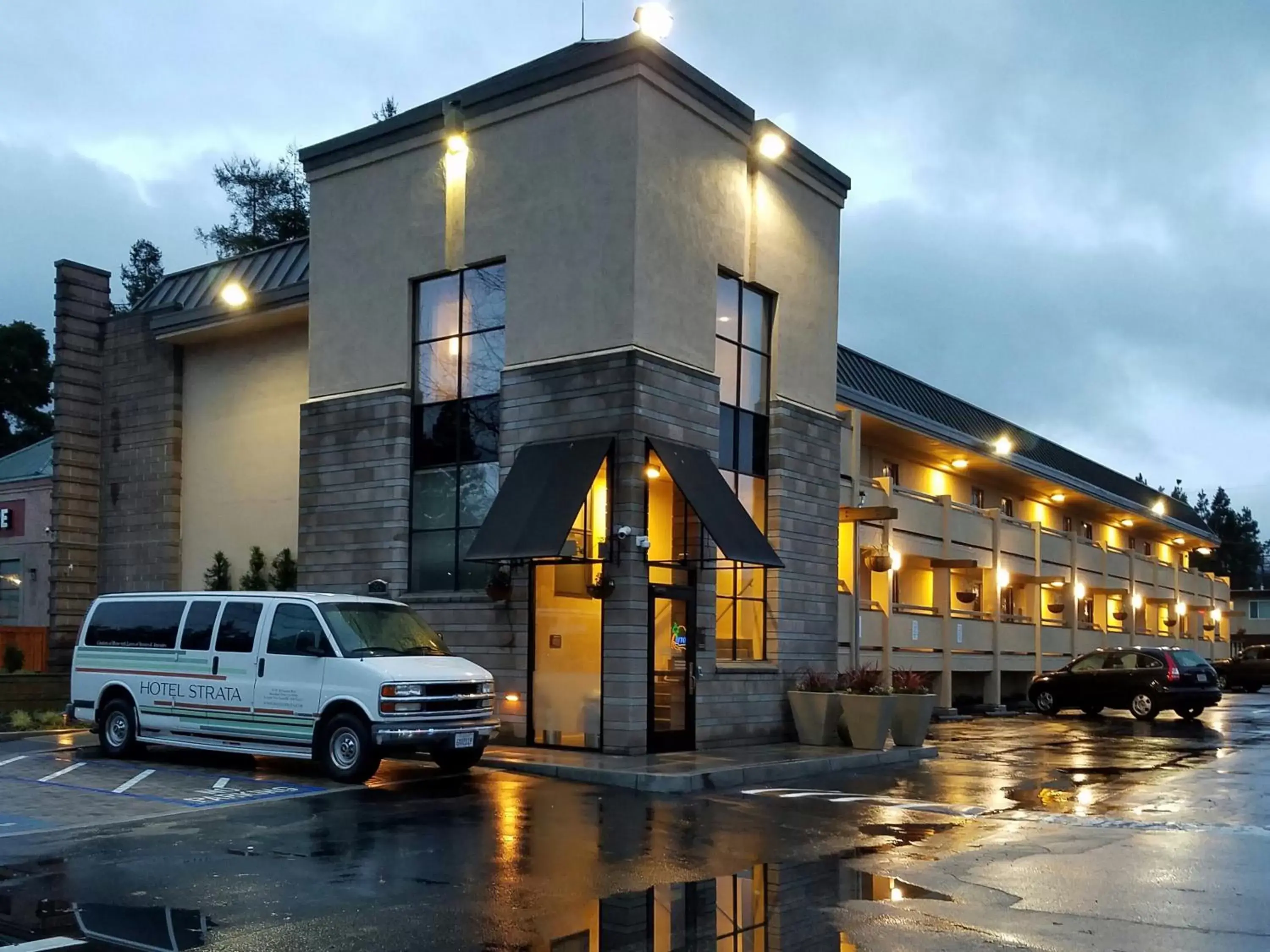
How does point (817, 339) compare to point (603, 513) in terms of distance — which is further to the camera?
point (817, 339)

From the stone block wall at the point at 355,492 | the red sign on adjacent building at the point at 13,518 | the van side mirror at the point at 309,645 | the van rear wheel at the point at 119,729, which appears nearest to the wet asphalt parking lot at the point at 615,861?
the van rear wheel at the point at 119,729

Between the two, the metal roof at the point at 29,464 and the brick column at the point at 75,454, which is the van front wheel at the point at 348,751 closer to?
the brick column at the point at 75,454

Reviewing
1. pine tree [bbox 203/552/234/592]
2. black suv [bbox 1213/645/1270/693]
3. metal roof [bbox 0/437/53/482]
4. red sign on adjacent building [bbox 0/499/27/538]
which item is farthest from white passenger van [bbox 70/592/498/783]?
black suv [bbox 1213/645/1270/693]

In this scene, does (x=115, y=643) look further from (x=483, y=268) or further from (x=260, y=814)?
(x=483, y=268)

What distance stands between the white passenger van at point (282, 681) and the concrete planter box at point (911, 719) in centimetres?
686

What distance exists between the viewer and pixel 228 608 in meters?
15.7

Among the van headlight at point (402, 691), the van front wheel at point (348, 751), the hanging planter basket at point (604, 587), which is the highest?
the hanging planter basket at point (604, 587)

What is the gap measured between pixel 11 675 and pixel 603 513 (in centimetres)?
1165

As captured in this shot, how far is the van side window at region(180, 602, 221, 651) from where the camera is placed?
15.8m

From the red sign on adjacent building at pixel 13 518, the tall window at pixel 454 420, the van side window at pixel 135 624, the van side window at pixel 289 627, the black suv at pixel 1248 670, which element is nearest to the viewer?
the van side window at pixel 289 627

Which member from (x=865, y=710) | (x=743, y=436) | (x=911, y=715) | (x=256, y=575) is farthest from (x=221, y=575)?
(x=911, y=715)

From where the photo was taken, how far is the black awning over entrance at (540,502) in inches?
655

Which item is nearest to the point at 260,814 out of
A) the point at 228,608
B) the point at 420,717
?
the point at 420,717

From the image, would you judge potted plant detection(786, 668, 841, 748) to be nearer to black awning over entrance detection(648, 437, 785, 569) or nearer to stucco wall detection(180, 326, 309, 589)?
black awning over entrance detection(648, 437, 785, 569)
